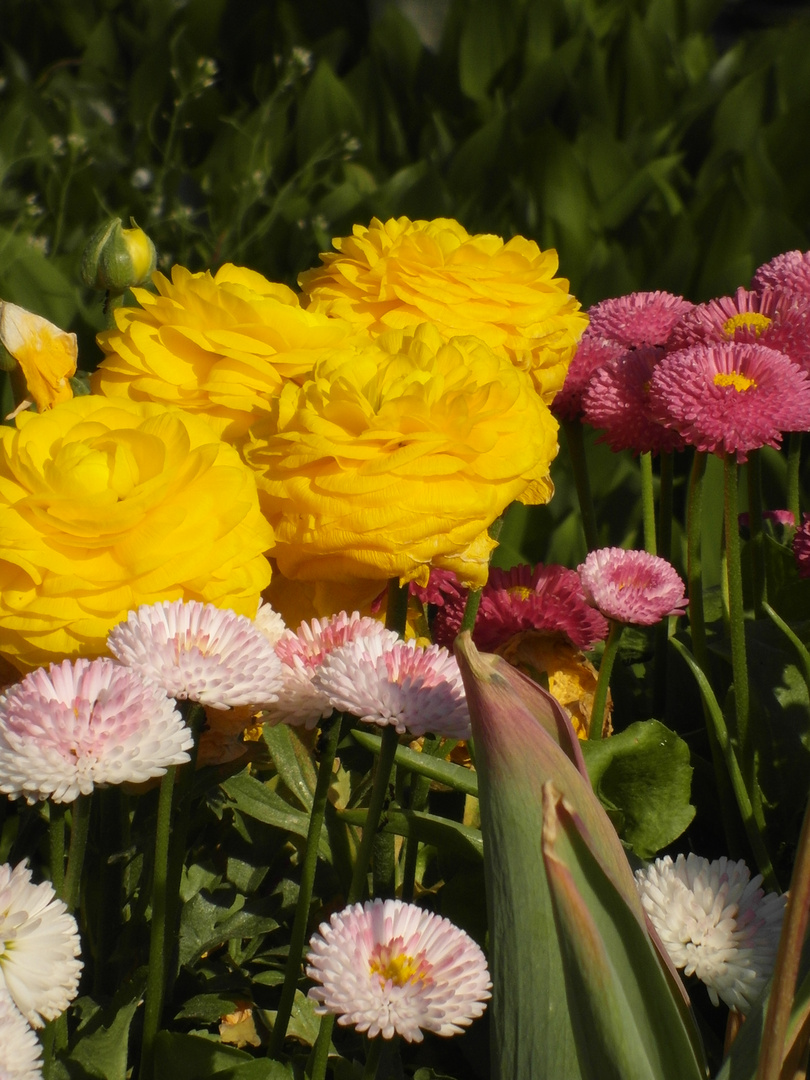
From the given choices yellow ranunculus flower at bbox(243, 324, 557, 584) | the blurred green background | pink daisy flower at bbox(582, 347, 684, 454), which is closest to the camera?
yellow ranunculus flower at bbox(243, 324, 557, 584)

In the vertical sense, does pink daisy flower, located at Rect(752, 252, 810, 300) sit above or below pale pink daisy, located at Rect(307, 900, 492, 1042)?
above

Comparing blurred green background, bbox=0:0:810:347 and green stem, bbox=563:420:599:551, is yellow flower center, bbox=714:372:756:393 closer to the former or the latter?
green stem, bbox=563:420:599:551

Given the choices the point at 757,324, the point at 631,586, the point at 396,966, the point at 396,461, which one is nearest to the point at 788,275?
the point at 757,324

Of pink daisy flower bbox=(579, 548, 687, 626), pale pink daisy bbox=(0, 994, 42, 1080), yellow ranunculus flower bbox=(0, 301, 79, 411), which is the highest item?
yellow ranunculus flower bbox=(0, 301, 79, 411)

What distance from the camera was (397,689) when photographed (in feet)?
1.71

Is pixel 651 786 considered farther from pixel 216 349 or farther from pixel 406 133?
pixel 406 133

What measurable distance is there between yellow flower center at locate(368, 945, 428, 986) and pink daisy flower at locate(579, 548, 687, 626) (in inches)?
14.0

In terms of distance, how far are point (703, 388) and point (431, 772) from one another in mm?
305

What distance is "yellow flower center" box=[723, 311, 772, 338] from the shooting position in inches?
33.7

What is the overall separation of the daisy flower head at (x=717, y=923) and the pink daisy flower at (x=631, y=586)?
9.2 inches

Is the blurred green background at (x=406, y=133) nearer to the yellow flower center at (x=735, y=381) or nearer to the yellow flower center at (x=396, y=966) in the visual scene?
the yellow flower center at (x=735, y=381)

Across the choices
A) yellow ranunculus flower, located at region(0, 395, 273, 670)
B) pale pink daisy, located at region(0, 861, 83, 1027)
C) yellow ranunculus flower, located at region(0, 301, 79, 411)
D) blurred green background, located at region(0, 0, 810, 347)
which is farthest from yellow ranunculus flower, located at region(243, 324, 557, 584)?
blurred green background, located at region(0, 0, 810, 347)

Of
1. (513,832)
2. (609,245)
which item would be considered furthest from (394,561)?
(609,245)

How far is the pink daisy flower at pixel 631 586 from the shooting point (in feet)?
2.51
